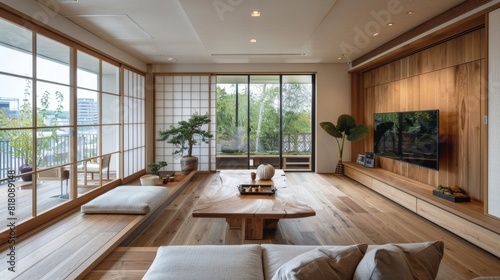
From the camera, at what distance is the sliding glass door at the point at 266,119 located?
22.3 ft

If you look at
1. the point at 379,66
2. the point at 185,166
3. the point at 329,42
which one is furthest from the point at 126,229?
the point at 379,66

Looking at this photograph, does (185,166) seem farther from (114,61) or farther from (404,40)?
(404,40)

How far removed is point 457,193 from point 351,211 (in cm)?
126

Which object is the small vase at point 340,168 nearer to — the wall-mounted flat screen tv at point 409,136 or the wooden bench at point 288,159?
the wooden bench at point 288,159

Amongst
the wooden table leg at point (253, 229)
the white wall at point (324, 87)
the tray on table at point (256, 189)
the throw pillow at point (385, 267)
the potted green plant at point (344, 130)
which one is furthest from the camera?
the white wall at point (324, 87)

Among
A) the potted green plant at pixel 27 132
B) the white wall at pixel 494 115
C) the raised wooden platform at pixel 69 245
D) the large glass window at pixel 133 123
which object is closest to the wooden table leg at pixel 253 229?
the raised wooden platform at pixel 69 245

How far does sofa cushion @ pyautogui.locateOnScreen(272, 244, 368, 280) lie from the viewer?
107cm

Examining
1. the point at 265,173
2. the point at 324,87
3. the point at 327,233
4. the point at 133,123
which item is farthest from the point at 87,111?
the point at 324,87

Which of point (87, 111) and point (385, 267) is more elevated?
point (87, 111)

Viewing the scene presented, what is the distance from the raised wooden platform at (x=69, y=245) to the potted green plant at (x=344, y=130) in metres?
4.33

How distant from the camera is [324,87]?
6.58 metres

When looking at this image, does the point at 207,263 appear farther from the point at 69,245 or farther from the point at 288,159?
the point at 288,159

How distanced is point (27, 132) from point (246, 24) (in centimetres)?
297

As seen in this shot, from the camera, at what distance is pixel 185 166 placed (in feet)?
19.8
